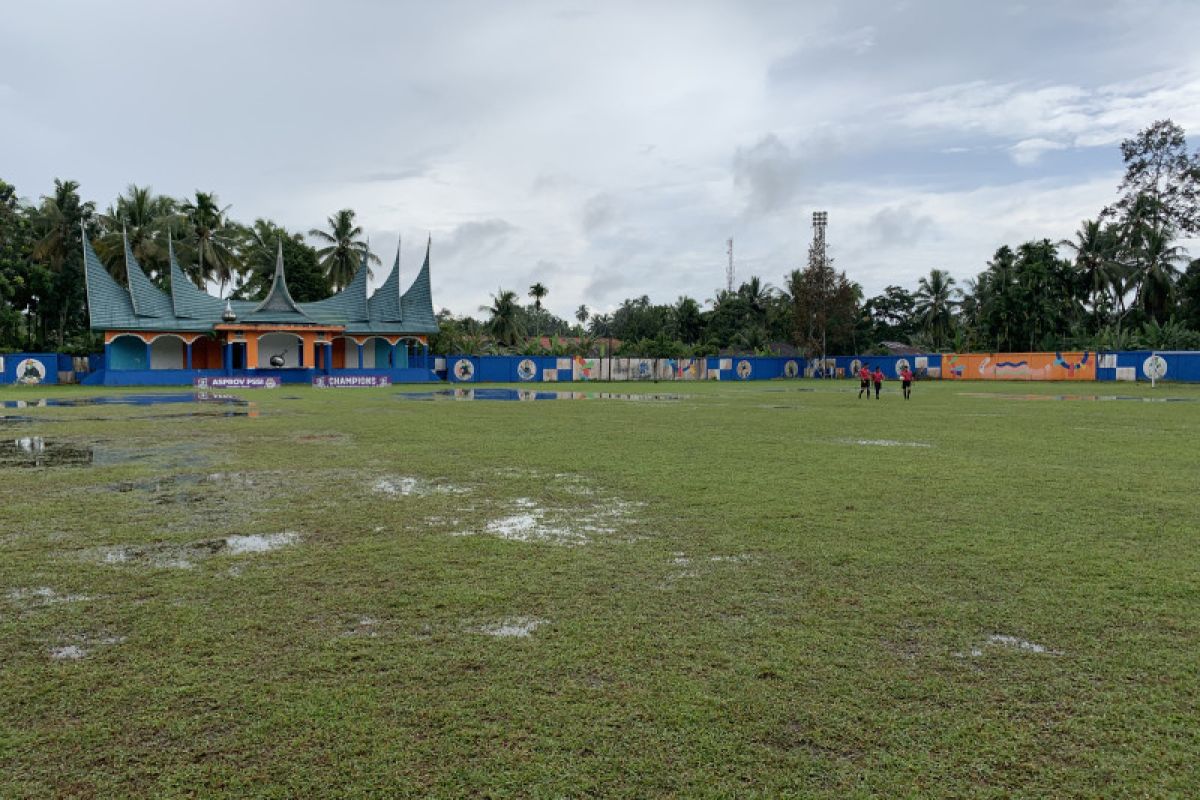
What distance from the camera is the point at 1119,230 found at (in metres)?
60.3

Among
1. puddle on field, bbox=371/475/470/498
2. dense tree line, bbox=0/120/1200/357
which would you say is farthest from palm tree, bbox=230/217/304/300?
puddle on field, bbox=371/475/470/498

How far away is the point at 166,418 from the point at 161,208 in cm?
4798

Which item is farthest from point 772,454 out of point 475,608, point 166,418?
point 166,418

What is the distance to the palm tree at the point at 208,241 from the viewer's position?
2254 inches

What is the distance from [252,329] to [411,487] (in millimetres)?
42379

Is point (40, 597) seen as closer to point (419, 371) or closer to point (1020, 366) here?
point (419, 371)

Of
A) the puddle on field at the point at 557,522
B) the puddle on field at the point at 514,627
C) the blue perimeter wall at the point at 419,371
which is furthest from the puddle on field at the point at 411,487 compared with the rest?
the blue perimeter wall at the point at 419,371

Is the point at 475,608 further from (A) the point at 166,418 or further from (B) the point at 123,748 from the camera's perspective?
(A) the point at 166,418

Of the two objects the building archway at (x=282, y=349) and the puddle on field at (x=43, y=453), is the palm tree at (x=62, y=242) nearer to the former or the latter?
the building archway at (x=282, y=349)

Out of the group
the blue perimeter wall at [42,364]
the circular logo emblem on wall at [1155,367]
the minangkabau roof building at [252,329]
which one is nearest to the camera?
the circular logo emblem on wall at [1155,367]

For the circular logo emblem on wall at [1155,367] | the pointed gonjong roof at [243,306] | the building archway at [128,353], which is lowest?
the circular logo emblem on wall at [1155,367]

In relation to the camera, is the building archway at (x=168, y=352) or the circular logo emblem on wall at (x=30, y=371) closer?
the circular logo emblem on wall at (x=30, y=371)

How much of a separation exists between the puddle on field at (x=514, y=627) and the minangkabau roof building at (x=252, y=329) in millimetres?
46129

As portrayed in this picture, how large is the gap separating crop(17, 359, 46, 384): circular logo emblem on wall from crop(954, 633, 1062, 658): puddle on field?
50.0m
